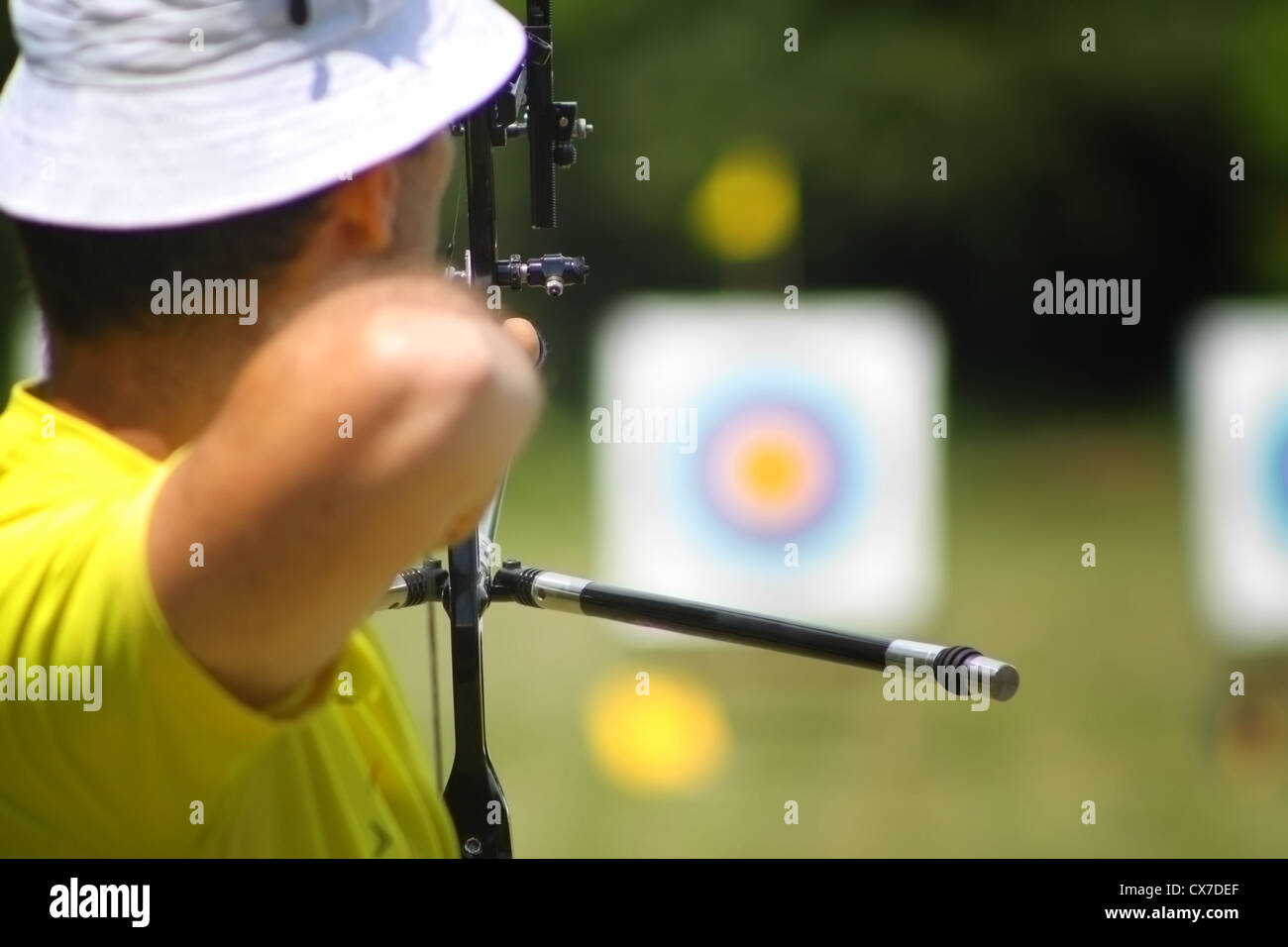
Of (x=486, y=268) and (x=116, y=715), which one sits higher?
(x=486, y=268)

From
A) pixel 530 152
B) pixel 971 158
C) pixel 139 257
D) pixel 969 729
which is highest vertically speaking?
pixel 971 158

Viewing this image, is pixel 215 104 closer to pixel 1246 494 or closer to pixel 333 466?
pixel 333 466

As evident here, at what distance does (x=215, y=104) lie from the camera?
543 mm

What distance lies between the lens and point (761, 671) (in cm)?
448

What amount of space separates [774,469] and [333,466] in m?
3.90

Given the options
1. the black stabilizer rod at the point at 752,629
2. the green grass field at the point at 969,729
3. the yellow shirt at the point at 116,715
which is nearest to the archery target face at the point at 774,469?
the green grass field at the point at 969,729

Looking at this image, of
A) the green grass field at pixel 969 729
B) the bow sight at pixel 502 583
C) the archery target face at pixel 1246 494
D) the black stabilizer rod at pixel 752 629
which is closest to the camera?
the black stabilizer rod at pixel 752 629

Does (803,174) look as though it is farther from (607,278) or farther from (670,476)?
(670,476)

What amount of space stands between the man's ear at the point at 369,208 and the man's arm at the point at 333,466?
10cm

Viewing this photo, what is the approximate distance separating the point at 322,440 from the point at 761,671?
4101 mm

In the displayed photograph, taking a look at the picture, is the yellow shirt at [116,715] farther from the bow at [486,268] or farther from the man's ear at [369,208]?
the bow at [486,268]

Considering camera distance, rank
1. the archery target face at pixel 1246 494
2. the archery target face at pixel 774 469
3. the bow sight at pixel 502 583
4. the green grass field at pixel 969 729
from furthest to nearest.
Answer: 1. the archery target face at pixel 1246 494
2. the archery target face at pixel 774 469
3. the green grass field at pixel 969 729
4. the bow sight at pixel 502 583

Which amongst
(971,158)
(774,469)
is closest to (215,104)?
(774,469)

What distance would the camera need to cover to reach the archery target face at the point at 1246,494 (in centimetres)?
481
